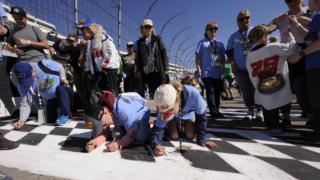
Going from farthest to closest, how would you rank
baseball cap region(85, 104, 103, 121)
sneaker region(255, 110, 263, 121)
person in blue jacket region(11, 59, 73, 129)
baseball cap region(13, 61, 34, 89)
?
sneaker region(255, 110, 263, 121), person in blue jacket region(11, 59, 73, 129), baseball cap region(13, 61, 34, 89), baseball cap region(85, 104, 103, 121)

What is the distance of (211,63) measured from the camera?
13.4 ft

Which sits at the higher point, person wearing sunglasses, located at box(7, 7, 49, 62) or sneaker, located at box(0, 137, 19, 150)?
A: person wearing sunglasses, located at box(7, 7, 49, 62)

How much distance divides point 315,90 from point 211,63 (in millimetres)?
1750

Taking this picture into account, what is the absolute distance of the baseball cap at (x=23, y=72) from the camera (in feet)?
10.6

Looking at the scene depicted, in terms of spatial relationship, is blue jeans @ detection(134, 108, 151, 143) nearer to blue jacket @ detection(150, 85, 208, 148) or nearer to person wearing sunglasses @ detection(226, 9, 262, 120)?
blue jacket @ detection(150, 85, 208, 148)

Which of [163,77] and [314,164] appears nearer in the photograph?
[314,164]

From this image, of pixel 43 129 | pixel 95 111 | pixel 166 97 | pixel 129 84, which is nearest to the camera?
pixel 166 97

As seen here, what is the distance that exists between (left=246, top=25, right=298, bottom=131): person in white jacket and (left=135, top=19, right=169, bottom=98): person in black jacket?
1.25 meters

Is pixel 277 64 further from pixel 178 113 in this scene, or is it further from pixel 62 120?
pixel 62 120

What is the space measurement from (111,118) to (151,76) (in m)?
1.57

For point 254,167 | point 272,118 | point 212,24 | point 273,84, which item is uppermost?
point 212,24

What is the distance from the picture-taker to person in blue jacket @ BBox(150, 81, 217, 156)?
2087 millimetres

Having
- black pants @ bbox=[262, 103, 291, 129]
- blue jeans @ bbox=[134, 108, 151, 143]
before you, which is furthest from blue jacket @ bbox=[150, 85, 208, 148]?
black pants @ bbox=[262, 103, 291, 129]

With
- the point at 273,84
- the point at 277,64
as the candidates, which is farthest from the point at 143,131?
the point at 277,64
